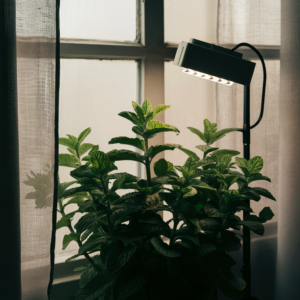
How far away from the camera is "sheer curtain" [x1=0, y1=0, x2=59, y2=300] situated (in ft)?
2.48

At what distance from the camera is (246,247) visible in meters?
0.94

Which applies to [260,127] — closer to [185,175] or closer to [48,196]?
[185,175]

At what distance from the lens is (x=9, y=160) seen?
688 millimetres

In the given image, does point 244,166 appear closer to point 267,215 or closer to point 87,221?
point 267,215

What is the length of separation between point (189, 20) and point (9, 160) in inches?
35.6

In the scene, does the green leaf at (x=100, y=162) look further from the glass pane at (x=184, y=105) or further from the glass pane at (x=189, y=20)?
the glass pane at (x=189, y=20)

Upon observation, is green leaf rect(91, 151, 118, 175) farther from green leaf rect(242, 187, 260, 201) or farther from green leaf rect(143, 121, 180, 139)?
green leaf rect(242, 187, 260, 201)

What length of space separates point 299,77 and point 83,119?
82 centimetres

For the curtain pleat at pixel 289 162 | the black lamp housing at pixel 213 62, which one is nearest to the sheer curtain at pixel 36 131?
the black lamp housing at pixel 213 62

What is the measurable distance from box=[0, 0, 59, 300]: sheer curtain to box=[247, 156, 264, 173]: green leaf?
1.77ft

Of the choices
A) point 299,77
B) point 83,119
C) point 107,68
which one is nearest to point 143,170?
→ point 83,119

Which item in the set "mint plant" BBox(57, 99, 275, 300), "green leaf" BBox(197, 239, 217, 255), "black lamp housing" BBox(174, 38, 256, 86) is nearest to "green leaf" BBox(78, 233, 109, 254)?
"mint plant" BBox(57, 99, 275, 300)

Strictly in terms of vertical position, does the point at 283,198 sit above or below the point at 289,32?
below

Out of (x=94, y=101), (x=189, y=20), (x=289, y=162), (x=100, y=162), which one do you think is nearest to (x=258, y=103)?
(x=289, y=162)
